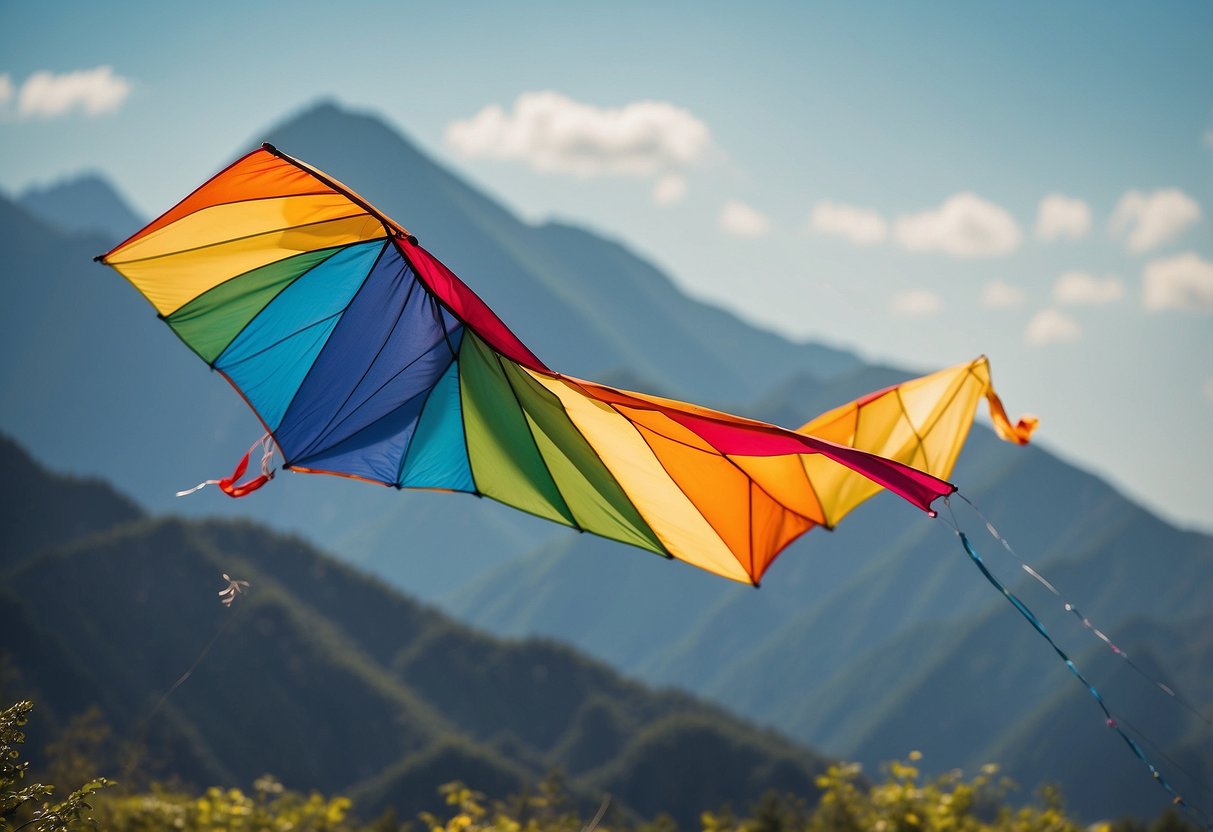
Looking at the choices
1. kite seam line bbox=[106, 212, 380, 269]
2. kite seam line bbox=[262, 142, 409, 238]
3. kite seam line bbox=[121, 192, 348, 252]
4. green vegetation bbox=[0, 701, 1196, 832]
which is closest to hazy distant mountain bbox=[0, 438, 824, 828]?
green vegetation bbox=[0, 701, 1196, 832]

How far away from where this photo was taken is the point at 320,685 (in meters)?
88.9

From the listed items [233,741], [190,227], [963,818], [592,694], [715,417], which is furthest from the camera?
[592,694]

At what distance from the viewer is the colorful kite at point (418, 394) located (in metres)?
6.95

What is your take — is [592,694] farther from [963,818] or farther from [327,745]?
[963,818]

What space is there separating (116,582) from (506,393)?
281 ft

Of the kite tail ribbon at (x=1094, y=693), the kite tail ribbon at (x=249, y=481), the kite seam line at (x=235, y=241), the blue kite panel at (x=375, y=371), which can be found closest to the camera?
the kite tail ribbon at (x=1094, y=693)

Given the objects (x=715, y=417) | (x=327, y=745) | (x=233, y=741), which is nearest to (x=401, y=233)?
(x=715, y=417)

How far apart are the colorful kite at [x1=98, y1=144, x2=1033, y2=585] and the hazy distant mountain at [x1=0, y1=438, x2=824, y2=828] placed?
62.7 metres

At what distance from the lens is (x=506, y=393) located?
Answer: 7.63 meters

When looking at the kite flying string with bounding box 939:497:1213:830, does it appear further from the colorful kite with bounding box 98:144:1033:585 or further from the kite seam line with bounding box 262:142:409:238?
the kite seam line with bounding box 262:142:409:238

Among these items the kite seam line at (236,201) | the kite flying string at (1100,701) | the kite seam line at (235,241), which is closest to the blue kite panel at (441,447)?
the kite seam line at (235,241)

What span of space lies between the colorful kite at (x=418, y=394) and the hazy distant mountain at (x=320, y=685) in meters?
62.7

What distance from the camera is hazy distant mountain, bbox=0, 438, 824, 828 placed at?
75000 mm

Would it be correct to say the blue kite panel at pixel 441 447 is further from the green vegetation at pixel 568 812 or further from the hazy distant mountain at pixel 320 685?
the hazy distant mountain at pixel 320 685
